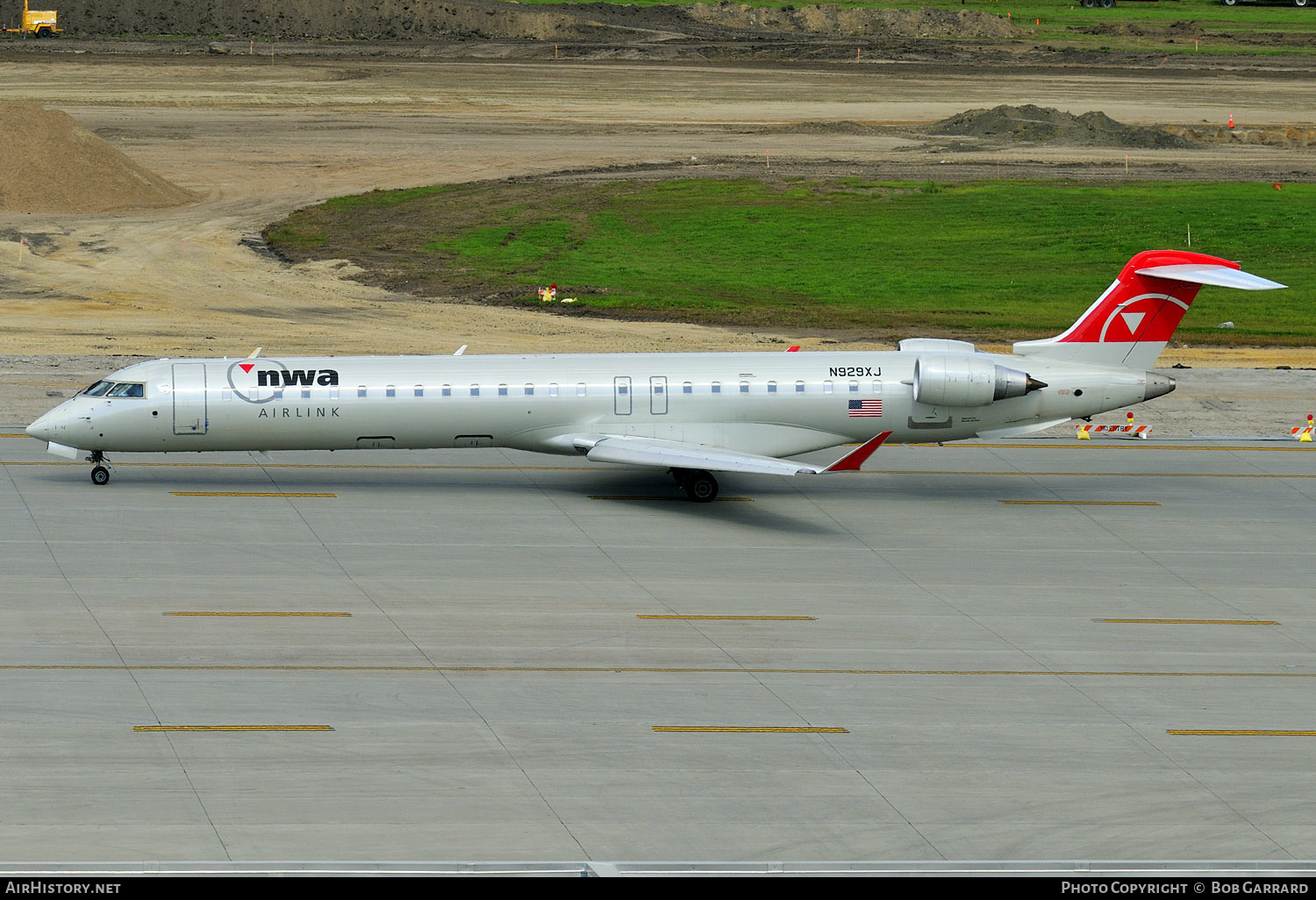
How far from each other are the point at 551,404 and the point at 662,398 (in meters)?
2.43

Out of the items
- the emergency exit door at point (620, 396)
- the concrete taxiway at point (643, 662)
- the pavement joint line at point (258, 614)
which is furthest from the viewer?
the emergency exit door at point (620, 396)

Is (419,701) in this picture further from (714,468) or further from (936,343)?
(936,343)

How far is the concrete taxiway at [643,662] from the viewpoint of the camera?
20.3 meters

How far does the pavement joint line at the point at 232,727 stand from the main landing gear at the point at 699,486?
13.9m

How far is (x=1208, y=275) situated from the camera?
34750mm

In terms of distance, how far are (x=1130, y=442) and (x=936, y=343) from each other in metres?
8.56

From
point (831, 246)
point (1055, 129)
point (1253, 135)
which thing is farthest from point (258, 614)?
point (1253, 135)

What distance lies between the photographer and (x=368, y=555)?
102ft

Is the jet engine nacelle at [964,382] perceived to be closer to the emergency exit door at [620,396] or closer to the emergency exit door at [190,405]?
the emergency exit door at [620,396]

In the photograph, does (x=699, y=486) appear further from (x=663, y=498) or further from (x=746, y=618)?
(x=746, y=618)

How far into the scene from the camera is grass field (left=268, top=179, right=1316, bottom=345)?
55844 mm

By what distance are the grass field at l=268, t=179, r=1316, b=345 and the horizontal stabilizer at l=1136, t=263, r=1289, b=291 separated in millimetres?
16736

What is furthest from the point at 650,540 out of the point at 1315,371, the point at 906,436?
the point at 1315,371

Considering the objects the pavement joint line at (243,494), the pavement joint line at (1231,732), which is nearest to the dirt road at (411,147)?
the pavement joint line at (243,494)
